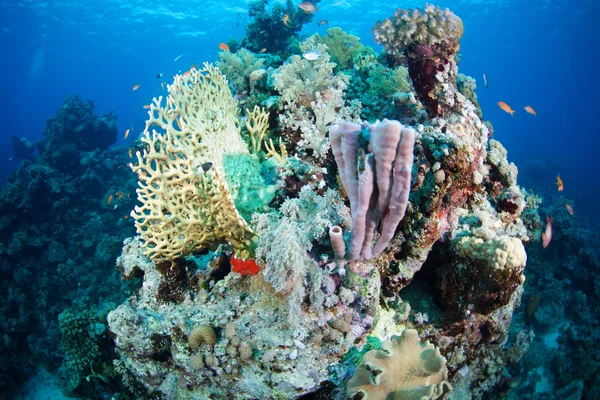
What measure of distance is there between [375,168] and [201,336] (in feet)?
8.48

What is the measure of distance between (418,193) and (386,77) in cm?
329

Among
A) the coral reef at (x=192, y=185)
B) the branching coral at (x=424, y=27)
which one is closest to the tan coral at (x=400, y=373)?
the coral reef at (x=192, y=185)

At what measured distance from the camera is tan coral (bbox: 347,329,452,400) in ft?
8.82

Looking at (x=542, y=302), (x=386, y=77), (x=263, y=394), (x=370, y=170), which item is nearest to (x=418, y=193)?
(x=370, y=170)

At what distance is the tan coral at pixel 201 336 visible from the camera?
130 inches

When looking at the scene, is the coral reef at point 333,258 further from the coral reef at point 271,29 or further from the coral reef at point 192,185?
the coral reef at point 271,29

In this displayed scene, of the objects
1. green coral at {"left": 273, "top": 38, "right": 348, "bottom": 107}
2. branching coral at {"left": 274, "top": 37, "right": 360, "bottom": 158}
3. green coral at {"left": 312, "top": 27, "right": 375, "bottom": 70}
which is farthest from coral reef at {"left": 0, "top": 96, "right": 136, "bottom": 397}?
green coral at {"left": 312, "top": 27, "right": 375, "bottom": 70}

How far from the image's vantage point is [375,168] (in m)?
2.46

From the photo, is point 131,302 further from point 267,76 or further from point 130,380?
point 267,76

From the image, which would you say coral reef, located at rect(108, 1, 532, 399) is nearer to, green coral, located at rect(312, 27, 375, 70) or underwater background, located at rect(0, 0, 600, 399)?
underwater background, located at rect(0, 0, 600, 399)

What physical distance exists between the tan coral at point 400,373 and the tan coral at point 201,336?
1528 mm

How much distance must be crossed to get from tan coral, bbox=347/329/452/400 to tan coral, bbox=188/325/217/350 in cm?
153

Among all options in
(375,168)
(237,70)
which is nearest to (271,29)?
(237,70)

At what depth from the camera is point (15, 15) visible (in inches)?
1426
